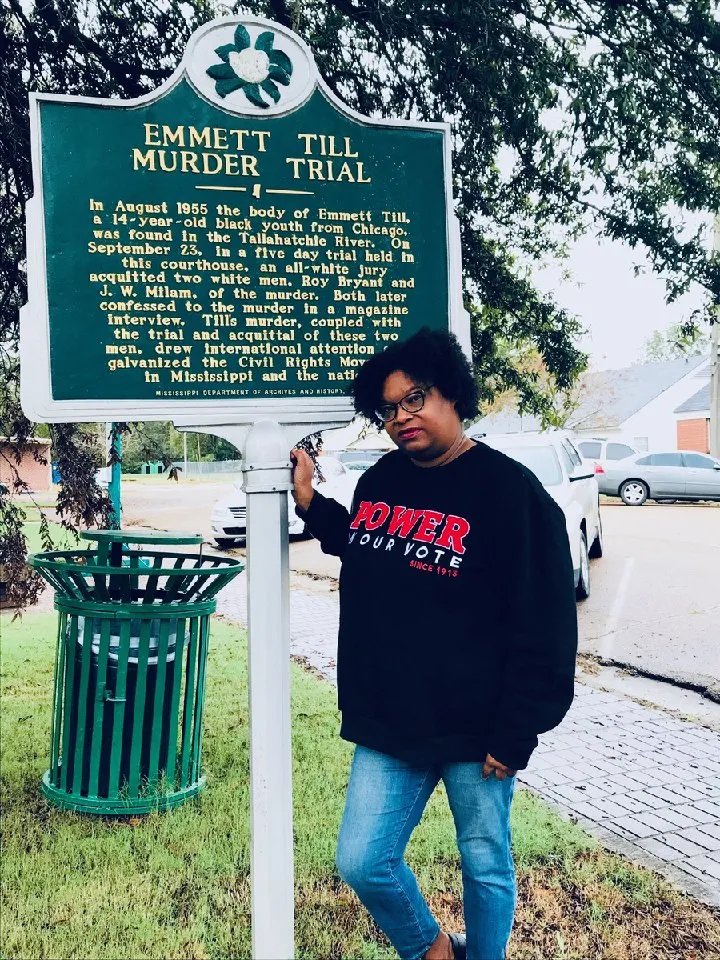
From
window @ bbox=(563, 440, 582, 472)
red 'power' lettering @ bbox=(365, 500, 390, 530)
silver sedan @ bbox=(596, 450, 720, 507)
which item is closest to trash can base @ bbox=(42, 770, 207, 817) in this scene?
red 'power' lettering @ bbox=(365, 500, 390, 530)

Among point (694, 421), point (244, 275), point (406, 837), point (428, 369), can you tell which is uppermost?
point (244, 275)

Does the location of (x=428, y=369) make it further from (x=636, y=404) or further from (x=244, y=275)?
(x=636, y=404)

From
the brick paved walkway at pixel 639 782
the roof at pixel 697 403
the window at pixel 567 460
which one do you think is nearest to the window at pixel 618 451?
the roof at pixel 697 403

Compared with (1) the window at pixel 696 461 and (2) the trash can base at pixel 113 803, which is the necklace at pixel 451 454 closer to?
(2) the trash can base at pixel 113 803

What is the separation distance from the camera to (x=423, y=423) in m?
2.38

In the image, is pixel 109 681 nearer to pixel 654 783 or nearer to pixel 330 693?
pixel 330 693

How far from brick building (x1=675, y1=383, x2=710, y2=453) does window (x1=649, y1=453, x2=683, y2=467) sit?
844 centimetres

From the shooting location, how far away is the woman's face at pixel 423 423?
2377mm

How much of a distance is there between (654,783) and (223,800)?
88.2 inches

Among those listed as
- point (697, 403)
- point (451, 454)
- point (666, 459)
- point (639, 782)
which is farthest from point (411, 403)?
point (697, 403)

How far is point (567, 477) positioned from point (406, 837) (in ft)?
22.3

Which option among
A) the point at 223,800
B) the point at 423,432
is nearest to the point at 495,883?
the point at 423,432

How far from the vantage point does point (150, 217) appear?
8.96 ft

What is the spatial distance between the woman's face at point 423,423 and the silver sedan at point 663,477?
52.9 feet
